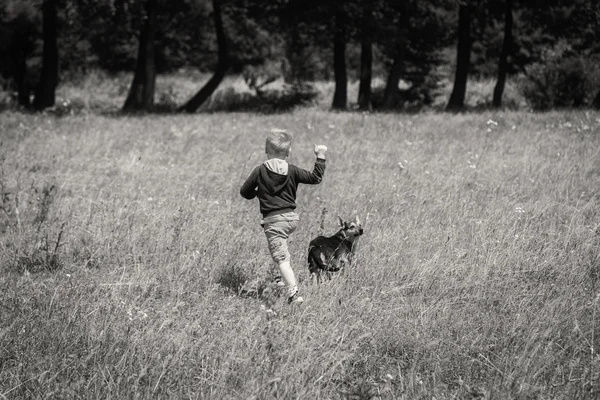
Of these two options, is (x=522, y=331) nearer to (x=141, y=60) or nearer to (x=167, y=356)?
(x=167, y=356)

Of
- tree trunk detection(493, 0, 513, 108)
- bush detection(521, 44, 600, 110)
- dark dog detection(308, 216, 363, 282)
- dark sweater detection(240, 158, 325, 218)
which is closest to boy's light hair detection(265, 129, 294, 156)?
dark sweater detection(240, 158, 325, 218)

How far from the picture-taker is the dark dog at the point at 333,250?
528cm

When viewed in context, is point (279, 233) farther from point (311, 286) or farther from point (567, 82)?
point (567, 82)

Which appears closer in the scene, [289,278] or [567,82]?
[289,278]

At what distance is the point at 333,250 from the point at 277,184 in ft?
3.00

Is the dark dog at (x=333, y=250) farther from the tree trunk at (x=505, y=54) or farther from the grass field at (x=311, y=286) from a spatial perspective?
the tree trunk at (x=505, y=54)

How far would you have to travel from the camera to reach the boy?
4.83 m

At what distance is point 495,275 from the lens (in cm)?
543

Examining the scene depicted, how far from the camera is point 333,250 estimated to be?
5367 millimetres

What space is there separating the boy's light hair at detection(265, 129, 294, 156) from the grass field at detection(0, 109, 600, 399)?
1.18 meters

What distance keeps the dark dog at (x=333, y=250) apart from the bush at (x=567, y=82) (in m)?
20.0

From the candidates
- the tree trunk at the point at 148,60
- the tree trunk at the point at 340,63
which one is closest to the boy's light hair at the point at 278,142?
the tree trunk at the point at 340,63

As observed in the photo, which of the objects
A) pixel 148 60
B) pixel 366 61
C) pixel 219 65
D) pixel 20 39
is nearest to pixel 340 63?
pixel 366 61

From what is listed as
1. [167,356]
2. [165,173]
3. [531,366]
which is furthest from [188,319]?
[165,173]
